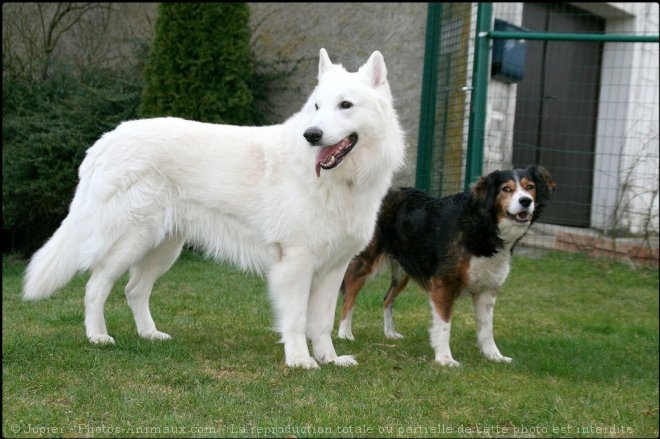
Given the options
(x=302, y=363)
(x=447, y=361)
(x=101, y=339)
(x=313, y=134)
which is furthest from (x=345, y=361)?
(x=101, y=339)

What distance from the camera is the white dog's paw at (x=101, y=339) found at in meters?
4.47

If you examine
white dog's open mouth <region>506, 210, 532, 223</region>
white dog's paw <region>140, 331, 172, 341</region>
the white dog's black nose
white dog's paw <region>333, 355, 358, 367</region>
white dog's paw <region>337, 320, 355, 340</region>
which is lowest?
white dog's paw <region>337, 320, 355, 340</region>

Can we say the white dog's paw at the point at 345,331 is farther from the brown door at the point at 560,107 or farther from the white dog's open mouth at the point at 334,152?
the brown door at the point at 560,107

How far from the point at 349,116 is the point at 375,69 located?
1.37 ft

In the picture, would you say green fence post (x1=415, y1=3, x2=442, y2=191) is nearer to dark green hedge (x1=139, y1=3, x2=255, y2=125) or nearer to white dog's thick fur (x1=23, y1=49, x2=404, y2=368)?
dark green hedge (x1=139, y1=3, x2=255, y2=125)

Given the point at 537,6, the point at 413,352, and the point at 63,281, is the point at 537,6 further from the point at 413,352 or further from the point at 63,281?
the point at 63,281

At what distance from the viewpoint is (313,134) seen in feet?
13.1

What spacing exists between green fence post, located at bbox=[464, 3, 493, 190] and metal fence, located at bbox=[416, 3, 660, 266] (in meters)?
Result: 0.01

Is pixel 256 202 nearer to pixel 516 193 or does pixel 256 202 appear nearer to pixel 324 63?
pixel 324 63

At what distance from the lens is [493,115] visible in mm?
9305

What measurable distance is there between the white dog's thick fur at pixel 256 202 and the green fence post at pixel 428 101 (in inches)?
159

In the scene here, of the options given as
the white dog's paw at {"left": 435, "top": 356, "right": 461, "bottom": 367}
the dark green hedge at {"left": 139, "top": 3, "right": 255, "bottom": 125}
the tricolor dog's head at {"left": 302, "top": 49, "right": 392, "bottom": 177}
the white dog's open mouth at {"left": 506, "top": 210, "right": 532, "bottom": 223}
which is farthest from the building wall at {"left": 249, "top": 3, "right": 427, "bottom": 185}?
the tricolor dog's head at {"left": 302, "top": 49, "right": 392, "bottom": 177}

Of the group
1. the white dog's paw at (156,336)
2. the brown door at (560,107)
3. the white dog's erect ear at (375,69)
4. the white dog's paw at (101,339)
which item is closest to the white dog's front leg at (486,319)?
the white dog's erect ear at (375,69)

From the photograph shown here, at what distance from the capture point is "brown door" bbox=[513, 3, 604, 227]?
1003 cm
